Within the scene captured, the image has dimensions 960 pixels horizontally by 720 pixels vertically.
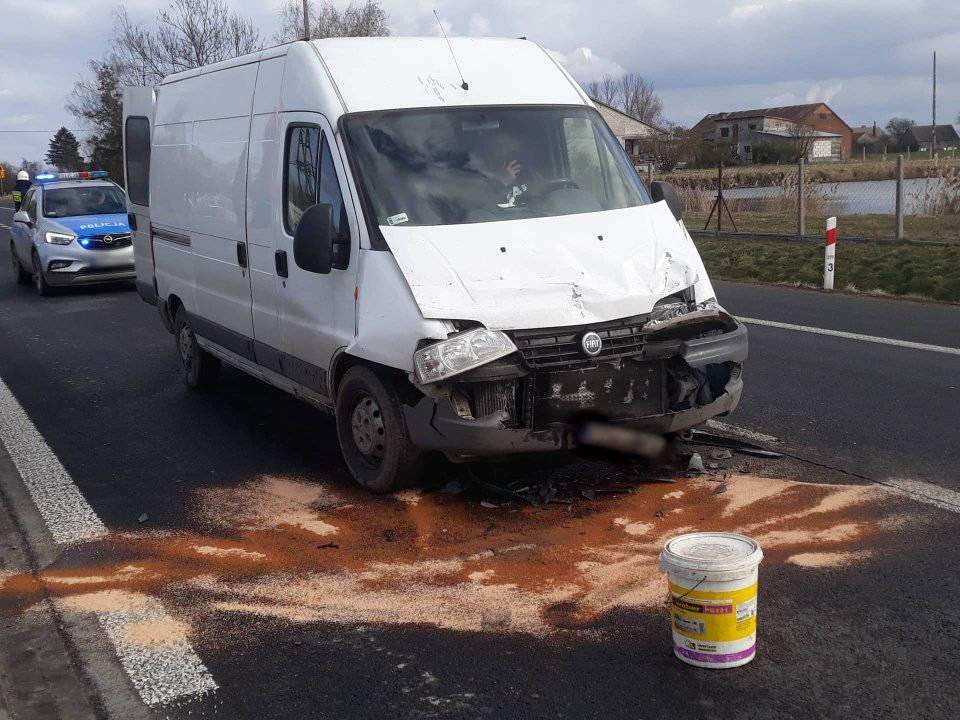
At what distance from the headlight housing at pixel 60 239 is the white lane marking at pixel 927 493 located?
1456 centimetres

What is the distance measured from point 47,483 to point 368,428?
227cm

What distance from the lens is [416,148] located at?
6.22 meters

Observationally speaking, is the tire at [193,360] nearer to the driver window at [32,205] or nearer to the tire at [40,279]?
the tire at [40,279]

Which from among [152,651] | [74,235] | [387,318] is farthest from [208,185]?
[74,235]

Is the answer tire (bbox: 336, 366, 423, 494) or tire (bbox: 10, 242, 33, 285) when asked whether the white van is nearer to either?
tire (bbox: 336, 366, 423, 494)

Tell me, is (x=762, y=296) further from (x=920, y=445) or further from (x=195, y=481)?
(x=195, y=481)

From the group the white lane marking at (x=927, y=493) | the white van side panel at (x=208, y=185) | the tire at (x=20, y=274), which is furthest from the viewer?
the tire at (x=20, y=274)

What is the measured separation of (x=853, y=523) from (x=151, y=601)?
11.2 ft

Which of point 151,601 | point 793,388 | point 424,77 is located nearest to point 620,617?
point 151,601

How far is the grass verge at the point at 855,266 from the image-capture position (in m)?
13.7

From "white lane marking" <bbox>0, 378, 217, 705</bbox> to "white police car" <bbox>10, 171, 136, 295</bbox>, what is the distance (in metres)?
7.34

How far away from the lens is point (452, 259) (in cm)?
561

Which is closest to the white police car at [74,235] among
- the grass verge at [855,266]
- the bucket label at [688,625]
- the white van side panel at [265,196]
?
the grass verge at [855,266]

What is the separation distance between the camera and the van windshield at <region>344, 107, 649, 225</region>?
6.00 meters
